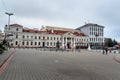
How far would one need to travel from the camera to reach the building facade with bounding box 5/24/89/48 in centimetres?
10194

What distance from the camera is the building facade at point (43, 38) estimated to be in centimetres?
10194

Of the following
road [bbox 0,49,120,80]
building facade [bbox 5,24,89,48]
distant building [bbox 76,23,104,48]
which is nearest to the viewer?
road [bbox 0,49,120,80]

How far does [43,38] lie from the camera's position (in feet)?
362

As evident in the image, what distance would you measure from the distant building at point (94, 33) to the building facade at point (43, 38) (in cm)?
479

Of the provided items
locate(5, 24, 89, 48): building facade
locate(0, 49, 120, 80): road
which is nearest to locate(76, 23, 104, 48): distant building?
locate(5, 24, 89, 48): building facade

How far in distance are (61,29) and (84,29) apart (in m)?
16.7

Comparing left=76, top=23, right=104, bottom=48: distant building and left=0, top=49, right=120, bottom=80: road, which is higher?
left=76, top=23, right=104, bottom=48: distant building

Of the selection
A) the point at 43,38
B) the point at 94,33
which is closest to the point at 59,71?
→ the point at 43,38

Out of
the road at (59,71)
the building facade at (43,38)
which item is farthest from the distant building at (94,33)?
the road at (59,71)

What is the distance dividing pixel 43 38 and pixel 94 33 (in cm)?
3870

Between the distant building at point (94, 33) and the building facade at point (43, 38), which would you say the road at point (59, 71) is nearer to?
the building facade at point (43, 38)

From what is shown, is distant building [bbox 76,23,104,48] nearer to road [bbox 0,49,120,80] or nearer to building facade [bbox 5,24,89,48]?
building facade [bbox 5,24,89,48]

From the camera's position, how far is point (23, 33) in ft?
343

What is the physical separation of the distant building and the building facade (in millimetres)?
4789
